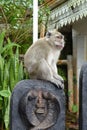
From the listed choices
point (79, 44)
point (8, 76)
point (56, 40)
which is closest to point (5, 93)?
point (8, 76)

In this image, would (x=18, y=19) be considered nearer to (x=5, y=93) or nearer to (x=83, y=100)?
(x=5, y=93)

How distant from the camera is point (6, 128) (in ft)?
22.0

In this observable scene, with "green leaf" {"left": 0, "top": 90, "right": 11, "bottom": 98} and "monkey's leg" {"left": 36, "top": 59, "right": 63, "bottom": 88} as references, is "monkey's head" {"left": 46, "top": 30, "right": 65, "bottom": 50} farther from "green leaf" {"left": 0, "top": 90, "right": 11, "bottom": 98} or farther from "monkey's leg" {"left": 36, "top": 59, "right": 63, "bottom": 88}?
"green leaf" {"left": 0, "top": 90, "right": 11, "bottom": 98}

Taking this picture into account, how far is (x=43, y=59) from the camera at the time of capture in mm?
3904

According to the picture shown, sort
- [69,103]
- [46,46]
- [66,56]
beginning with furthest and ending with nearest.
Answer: [66,56]
[69,103]
[46,46]

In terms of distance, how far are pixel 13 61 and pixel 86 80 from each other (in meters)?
4.65

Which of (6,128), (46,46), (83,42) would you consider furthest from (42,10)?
(46,46)

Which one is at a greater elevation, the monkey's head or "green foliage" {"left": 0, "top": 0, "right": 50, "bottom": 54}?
"green foliage" {"left": 0, "top": 0, "right": 50, "bottom": 54}

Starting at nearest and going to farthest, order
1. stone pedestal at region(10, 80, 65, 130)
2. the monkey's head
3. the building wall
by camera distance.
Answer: stone pedestal at region(10, 80, 65, 130)
the monkey's head
the building wall

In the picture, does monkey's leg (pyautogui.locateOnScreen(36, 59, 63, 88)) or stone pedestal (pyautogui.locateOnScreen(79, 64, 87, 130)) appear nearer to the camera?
stone pedestal (pyautogui.locateOnScreen(79, 64, 87, 130))

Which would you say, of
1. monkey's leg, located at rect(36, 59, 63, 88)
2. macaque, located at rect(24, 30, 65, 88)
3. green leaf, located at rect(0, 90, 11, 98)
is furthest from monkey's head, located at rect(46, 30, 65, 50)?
green leaf, located at rect(0, 90, 11, 98)

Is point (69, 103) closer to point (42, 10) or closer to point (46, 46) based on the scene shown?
point (42, 10)

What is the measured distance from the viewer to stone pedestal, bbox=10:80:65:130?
8.12ft

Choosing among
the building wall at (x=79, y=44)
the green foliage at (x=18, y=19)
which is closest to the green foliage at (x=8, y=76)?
the green foliage at (x=18, y=19)
